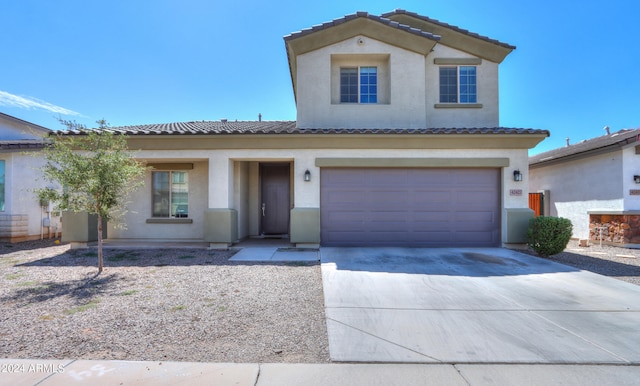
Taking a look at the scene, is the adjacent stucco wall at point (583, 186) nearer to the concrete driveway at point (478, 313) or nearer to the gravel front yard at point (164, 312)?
the concrete driveway at point (478, 313)

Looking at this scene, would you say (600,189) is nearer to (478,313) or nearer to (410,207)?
(410,207)

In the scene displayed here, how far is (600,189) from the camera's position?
11.7 meters

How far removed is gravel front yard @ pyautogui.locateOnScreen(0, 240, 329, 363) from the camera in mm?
3410

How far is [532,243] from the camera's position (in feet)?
29.0

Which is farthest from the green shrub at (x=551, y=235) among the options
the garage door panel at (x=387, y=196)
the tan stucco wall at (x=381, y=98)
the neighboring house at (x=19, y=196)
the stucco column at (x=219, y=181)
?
the neighboring house at (x=19, y=196)

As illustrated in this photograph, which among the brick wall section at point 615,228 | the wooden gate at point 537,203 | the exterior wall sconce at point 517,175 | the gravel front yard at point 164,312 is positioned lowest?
the gravel front yard at point 164,312

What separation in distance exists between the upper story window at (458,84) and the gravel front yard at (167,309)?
6.36m

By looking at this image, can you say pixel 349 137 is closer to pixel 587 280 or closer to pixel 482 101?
pixel 482 101

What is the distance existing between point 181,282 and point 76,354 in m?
2.71

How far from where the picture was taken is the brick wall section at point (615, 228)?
10844 millimetres

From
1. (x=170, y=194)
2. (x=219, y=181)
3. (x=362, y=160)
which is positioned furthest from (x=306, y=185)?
(x=170, y=194)

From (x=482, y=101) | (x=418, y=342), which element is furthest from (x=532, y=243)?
(x=418, y=342)

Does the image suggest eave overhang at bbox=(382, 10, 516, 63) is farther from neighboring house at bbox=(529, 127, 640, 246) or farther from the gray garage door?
neighboring house at bbox=(529, 127, 640, 246)

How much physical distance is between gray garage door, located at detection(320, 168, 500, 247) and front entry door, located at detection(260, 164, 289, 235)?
319cm
